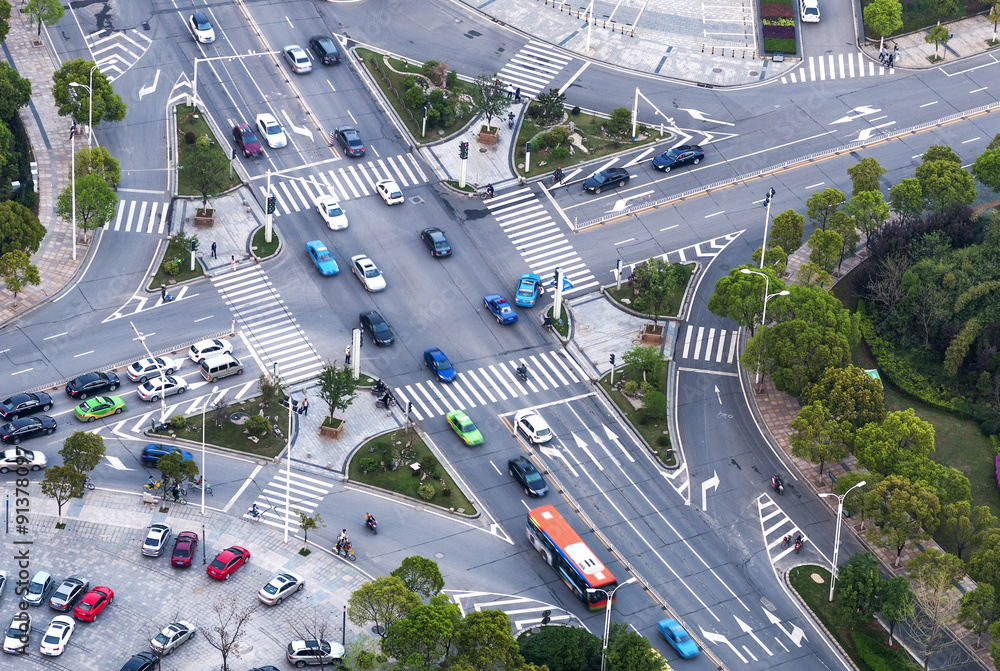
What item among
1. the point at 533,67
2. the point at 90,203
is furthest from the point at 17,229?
the point at 533,67

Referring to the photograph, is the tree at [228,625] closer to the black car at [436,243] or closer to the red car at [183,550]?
the red car at [183,550]

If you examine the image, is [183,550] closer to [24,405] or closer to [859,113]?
[24,405]

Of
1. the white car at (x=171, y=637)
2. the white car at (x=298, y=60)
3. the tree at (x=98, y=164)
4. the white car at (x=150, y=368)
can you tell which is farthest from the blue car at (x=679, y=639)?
the white car at (x=298, y=60)

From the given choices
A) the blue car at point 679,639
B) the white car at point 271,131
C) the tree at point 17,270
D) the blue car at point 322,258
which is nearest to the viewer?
the blue car at point 679,639

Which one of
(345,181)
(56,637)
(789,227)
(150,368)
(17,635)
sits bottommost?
(17,635)

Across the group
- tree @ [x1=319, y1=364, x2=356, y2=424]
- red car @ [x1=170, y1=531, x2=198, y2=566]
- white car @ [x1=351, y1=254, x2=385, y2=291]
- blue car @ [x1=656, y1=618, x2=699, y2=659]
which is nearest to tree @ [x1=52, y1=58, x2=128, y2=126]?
white car @ [x1=351, y1=254, x2=385, y2=291]

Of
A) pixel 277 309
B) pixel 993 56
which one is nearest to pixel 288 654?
pixel 277 309

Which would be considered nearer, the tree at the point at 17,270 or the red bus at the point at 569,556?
the red bus at the point at 569,556
